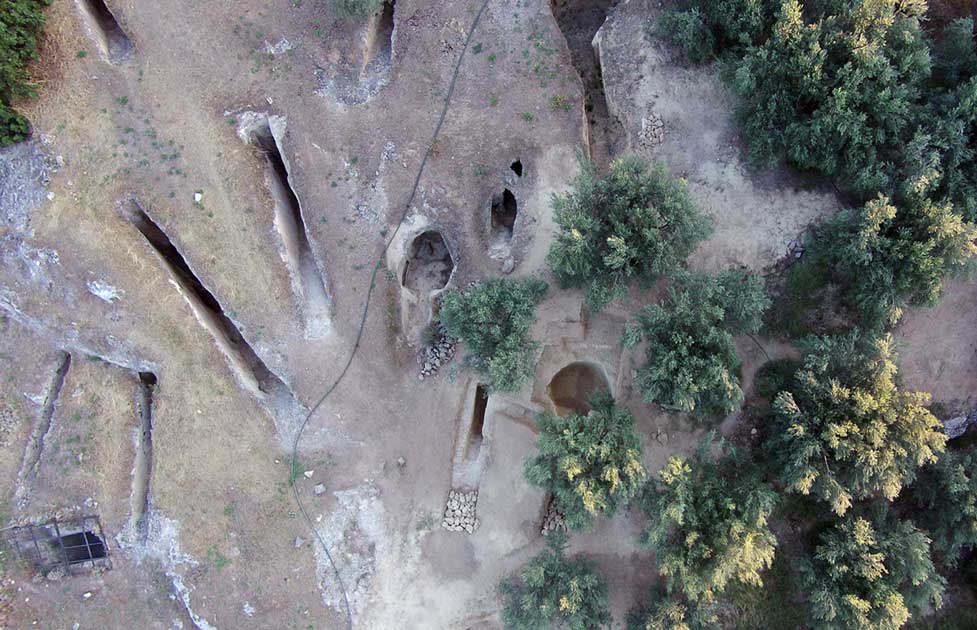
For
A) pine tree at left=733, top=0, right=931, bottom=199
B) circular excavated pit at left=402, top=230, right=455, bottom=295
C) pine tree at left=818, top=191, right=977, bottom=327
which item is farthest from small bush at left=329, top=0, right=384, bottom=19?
pine tree at left=818, top=191, right=977, bottom=327

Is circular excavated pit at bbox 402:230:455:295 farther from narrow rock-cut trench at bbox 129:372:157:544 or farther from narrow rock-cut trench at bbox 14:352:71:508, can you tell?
narrow rock-cut trench at bbox 14:352:71:508

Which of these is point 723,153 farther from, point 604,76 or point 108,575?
point 108,575

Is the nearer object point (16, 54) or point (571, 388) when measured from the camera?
point (16, 54)

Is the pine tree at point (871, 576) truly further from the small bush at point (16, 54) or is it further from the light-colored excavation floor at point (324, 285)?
the small bush at point (16, 54)

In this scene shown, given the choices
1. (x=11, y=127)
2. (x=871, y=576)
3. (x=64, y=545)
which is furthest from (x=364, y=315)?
(x=871, y=576)

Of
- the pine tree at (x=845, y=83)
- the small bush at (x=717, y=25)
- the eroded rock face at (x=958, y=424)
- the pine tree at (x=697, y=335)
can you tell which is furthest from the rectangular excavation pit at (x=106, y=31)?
the eroded rock face at (x=958, y=424)

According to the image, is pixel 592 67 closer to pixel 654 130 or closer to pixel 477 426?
pixel 654 130
